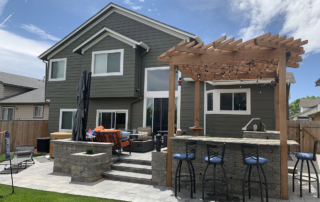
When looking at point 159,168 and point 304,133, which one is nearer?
point 159,168

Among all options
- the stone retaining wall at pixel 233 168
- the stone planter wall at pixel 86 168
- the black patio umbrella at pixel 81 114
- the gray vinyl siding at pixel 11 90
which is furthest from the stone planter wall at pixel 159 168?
the gray vinyl siding at pixel 11 90

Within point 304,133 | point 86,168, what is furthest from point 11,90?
point 304,133

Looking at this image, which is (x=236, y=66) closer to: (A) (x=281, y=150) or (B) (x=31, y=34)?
(A) (x=281, y=150)

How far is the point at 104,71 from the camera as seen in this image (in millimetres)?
Result: 11195

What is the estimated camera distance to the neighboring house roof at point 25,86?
1708 centimetres

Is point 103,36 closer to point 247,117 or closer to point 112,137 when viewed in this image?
point 112,137

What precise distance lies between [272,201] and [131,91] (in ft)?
24.8

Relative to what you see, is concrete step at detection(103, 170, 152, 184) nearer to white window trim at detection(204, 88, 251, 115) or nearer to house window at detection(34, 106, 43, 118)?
white window trim at detection(204, 88, 251, 115)

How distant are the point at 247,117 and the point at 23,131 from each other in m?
11.2

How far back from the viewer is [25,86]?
774 inches

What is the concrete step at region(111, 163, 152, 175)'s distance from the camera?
5891 millimetres

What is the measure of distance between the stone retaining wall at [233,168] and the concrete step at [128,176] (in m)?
0.28

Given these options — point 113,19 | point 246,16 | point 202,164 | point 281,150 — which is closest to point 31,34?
point 113,19

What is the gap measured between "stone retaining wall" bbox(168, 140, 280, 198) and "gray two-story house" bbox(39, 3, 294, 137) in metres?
4.61
